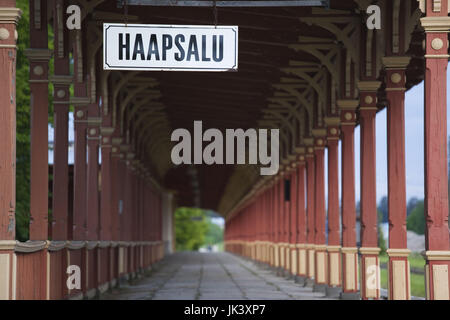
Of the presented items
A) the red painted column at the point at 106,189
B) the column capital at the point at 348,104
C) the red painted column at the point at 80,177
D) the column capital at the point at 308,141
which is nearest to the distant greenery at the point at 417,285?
the column capital at the point at 308,141

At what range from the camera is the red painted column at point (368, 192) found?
1822 cm

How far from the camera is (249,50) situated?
23188mm

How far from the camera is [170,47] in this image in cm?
1062

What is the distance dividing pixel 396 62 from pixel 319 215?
1115 centimetres

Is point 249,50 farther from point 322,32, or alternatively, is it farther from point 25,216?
point 25,216

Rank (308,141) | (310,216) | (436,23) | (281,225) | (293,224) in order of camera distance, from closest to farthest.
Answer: (436,23)
(310,216)
(308,141)
(293,224)
(281,225)

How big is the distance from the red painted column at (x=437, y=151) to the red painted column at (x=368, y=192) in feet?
18.9

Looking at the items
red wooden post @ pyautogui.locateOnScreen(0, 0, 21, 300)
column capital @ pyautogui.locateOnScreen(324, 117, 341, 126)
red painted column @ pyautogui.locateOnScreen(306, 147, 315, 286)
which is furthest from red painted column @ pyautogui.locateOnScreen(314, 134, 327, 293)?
red wooden post @ pyautogui.locateOnScreen(0, 0, 21, 300)

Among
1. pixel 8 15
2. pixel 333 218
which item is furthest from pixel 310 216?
pixel 8 15

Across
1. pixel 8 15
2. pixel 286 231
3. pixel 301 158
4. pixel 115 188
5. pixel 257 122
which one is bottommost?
pixel 286 231

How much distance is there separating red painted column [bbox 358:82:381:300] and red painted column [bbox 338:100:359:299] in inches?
92.0

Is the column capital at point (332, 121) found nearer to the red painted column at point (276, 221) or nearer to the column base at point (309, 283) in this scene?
the column base at point (309, 283)

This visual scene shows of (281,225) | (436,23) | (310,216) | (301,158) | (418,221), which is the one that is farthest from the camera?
(418,221)

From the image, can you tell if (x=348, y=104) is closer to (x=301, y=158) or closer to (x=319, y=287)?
(x=319, y=287)
